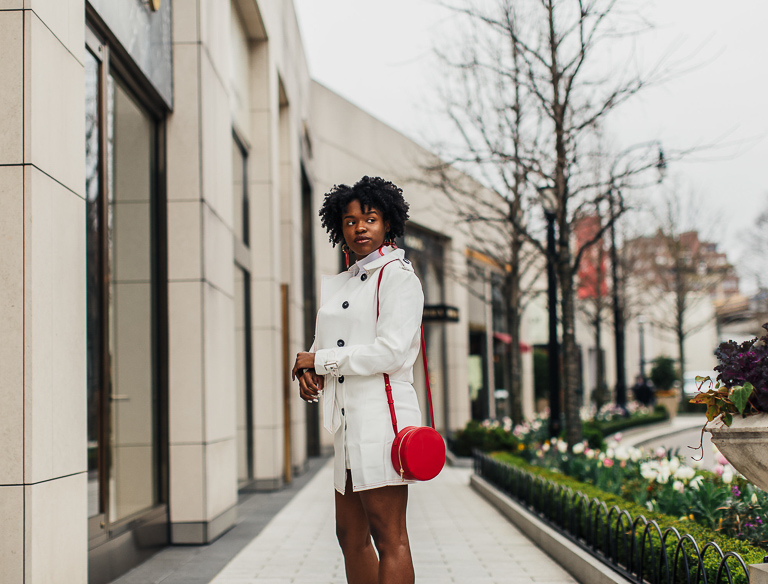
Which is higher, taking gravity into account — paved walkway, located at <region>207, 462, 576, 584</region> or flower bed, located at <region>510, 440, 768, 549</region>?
flower bed, located at <region>510, 440, 768, 549</region>

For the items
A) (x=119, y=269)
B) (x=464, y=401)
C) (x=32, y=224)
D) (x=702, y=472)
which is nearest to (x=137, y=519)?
(x=119, y=269)

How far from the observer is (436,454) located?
3.04m

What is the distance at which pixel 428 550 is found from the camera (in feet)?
22.4

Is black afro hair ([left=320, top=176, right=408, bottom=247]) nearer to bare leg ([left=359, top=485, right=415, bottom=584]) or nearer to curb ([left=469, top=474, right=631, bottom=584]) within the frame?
bare leg ([left=359, top=485, right=415, bottom=584])

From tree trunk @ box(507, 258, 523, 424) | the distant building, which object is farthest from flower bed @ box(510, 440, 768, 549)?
the distant building

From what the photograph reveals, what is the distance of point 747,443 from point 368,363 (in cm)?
152

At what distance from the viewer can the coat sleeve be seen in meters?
3.05

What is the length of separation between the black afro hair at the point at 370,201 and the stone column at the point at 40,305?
1530 mm

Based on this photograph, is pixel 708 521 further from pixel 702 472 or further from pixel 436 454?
pixel 436 454

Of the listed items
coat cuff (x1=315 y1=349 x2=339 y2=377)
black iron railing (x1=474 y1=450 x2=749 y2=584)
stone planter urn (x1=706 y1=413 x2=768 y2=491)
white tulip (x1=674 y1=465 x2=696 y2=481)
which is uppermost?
coat cuff (x1=315 y1=349 x2=339 y2=377)

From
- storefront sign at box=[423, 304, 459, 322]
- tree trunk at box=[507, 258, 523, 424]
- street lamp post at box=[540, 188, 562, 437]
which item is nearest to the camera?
street lamp post at box=[540, 188, 562, 437]

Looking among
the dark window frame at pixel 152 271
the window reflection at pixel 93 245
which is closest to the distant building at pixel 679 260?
the dark window frame at pixel 152 271

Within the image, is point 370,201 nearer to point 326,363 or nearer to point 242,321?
point 326,363

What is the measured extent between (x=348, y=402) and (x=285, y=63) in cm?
1215
